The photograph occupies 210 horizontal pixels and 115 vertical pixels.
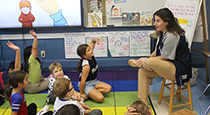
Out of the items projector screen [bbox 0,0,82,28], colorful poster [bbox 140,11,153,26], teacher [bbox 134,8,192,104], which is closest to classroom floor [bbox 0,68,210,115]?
teacher [bbox 134,8,192,104]

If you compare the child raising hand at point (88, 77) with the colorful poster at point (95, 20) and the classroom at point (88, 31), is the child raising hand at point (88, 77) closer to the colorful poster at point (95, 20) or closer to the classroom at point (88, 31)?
the classroom at point (88, 31)

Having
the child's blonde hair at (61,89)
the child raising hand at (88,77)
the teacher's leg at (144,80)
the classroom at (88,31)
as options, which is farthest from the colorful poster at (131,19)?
the child's blonde hair at (61,89)

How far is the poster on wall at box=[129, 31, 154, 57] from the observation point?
4.12 m

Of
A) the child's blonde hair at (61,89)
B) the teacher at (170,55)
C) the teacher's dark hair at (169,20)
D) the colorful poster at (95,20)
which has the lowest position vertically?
the child's blonde hair at (61,89)

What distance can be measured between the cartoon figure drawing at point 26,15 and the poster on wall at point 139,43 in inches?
76.3

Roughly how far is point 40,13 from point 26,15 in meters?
0.27

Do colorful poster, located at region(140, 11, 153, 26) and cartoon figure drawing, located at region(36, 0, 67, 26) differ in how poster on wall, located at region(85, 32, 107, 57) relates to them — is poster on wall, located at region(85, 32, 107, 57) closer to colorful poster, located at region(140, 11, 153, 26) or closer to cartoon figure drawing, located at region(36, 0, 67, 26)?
cartoon figure drawing, located at region(36, 0, 67, 26)

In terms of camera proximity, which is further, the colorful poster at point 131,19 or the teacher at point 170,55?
the colorful poster at point 131,19

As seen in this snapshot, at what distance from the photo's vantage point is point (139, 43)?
416cm

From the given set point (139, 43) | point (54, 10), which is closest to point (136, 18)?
point (139, 43)

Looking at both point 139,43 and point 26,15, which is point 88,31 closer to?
point 139,43

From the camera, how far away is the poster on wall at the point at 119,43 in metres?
4.14

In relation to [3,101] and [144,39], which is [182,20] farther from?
[3,101]

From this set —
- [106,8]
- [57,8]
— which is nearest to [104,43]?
[106,8]
